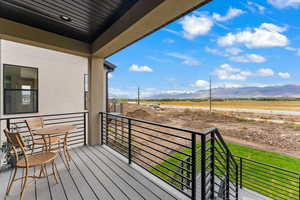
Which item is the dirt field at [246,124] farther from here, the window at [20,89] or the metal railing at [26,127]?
the window at [20,89]

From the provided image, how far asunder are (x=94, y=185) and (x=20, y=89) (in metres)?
3.83

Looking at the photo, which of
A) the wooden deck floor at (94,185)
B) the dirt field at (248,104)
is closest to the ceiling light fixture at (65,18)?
the wooden deck floor at (94,185)

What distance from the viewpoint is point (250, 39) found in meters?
8.91

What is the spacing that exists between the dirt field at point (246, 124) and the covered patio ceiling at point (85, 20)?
4.29 metres

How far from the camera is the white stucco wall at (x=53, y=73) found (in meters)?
3.71

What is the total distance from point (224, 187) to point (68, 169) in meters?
2.75

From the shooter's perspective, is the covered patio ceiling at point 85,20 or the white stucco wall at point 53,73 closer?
the covered patio ceiling at point 85,20

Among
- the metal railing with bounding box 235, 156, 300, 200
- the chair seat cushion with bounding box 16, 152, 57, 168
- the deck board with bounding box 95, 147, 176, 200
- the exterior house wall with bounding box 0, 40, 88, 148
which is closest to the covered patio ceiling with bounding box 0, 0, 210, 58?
the exterior house wall with bounding box 0, 40, 88, 148

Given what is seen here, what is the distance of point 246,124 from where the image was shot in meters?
9.16

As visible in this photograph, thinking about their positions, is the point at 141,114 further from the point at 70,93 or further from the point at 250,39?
the point at 250,39

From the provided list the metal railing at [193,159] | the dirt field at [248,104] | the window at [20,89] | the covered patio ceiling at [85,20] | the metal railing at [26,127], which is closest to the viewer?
the metal railing at [193,159]

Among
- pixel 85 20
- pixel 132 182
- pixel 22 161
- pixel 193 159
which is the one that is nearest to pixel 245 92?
pixel 193 159

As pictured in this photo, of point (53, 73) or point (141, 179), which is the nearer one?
point (141, 179)

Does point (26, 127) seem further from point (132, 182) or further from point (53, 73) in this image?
point (132, 182)
